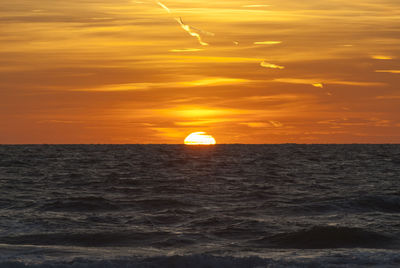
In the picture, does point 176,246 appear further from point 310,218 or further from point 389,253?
point 310,218

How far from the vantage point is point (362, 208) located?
29703 millimetres

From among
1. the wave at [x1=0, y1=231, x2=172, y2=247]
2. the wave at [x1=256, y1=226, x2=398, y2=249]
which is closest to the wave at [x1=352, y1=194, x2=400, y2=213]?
the wave at [x1=256, y1=226, x2=398, y2=249]

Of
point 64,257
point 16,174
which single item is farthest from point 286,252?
point 16,174

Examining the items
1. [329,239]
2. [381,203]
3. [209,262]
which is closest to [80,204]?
[329,239]

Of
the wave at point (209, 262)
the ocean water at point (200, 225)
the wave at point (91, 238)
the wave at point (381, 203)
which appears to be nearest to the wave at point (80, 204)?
the ocean water at point (200, 225)

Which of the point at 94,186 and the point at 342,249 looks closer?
the point at 342,249

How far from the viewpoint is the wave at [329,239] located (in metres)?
21.0

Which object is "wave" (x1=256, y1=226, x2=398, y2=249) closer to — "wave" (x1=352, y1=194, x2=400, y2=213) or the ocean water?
the ocean water

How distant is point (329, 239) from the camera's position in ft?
71.7

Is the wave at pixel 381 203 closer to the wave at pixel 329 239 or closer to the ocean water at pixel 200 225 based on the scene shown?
the ocean water at pixel 200 225

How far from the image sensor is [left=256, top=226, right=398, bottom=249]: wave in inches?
827

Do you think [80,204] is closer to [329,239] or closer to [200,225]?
[200,225]

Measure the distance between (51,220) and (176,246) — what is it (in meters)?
7.44

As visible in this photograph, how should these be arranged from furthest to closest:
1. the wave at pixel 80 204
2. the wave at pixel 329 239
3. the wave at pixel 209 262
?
the wave at pixel 80 204 < the wave at pixel 329 239 < the wave at pixel 209 262
